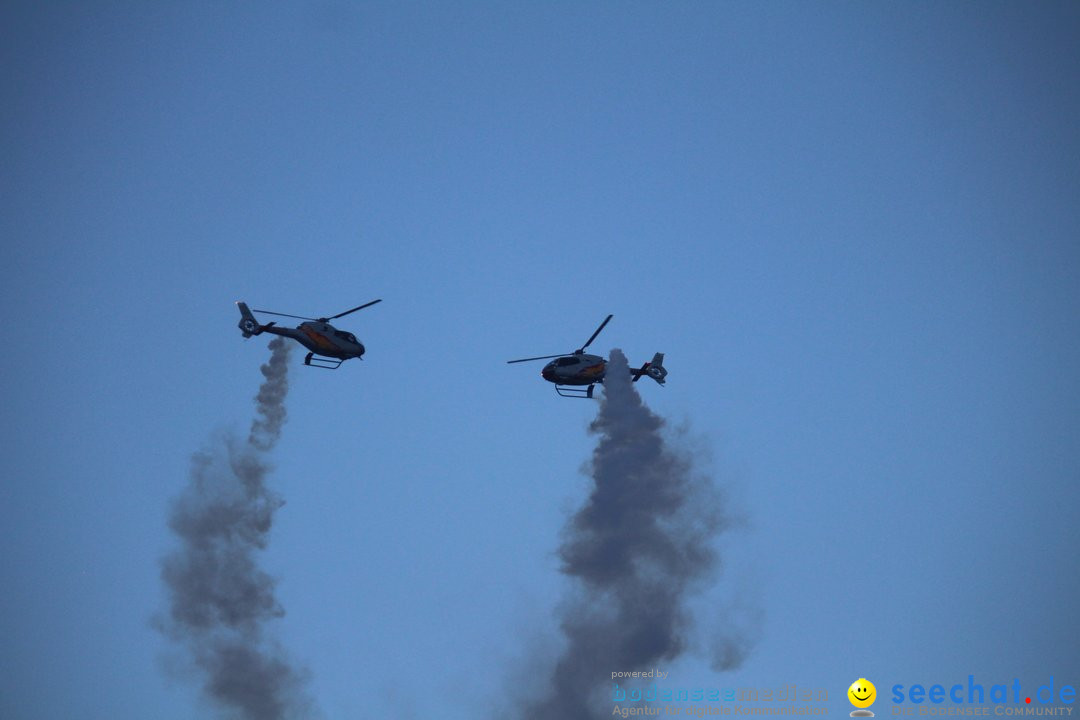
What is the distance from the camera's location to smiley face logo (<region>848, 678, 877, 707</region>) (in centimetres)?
9725

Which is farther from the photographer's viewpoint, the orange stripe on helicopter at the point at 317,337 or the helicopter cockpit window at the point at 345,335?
the helicopter cockpit window at the point at 345,335

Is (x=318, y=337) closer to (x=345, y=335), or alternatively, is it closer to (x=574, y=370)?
(x=345, y=335)

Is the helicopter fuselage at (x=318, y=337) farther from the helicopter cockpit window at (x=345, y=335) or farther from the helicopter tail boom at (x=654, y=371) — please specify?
the helicopter tail boom at (x=654, y=371)

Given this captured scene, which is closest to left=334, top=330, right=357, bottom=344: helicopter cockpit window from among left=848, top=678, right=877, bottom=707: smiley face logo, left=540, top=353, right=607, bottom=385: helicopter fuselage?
left=540, top=353, right=607, bottom=385: helicopter fuselage

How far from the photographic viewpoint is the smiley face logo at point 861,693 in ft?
319

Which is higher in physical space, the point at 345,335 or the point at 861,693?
the point at 345,335

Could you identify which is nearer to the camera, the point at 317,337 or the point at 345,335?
the point at 317,337

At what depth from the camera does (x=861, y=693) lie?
9781 cm

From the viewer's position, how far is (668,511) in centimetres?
10956

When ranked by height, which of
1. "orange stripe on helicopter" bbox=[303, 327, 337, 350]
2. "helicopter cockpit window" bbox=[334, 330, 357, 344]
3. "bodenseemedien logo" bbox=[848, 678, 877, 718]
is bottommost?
"bodenseemedien logo" bbox=[848, 678, 877, 718]

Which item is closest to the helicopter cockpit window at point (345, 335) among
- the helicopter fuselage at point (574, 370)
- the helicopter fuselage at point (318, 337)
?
the helicopter fuselage at point (318, 337)

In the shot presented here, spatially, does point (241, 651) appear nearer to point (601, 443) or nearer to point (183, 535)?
point (183, 535)

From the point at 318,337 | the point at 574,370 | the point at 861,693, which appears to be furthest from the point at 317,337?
the point at 861,693

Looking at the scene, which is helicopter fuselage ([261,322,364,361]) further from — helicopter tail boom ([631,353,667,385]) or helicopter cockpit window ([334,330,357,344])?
helicopter tail boom ([631,353,667,385])
